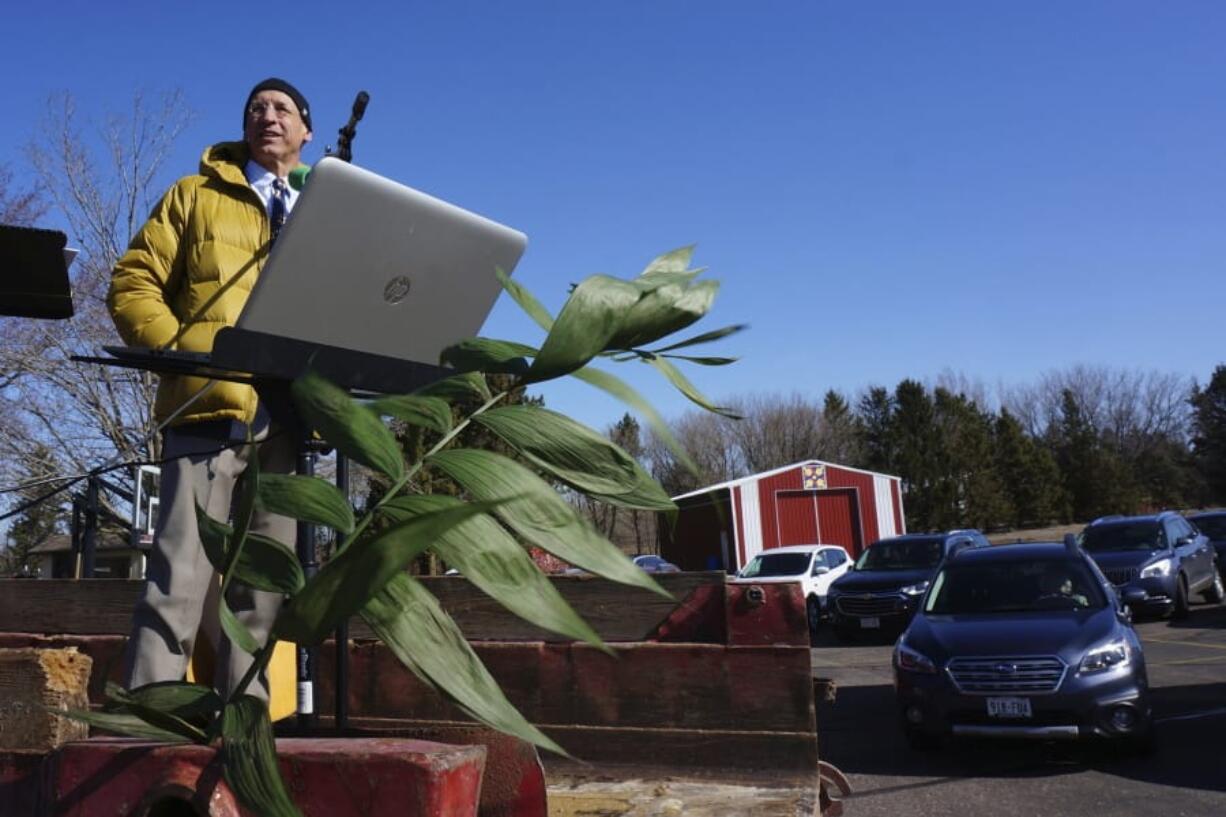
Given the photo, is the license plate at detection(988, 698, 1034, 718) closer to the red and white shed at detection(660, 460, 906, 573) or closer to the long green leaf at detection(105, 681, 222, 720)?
the long green leaf at detection(105, 681, 222, 720)

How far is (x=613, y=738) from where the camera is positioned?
1.85 metres

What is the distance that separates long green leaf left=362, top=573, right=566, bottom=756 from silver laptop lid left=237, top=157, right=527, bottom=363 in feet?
3.06

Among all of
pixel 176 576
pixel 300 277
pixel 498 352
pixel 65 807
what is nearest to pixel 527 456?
pixel 498 352

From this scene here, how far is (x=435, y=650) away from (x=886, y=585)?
15221mm

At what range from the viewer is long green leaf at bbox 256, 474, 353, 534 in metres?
0.63

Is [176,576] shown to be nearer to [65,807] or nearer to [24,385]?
[65,807]

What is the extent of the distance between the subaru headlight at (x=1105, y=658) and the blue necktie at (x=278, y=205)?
20.8 ft

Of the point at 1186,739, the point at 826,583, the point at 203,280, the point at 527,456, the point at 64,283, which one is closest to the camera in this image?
the point at 527,456

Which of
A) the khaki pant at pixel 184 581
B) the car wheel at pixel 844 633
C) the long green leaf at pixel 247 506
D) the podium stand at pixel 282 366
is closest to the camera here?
the long green leaf at pixel 247 506

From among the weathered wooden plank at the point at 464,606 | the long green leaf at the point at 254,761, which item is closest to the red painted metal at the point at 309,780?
the long green leaf at the point at 254,761

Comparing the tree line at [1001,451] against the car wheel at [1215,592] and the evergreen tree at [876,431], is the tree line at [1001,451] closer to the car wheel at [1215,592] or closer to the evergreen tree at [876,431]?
the evergreen tree at [876,431]

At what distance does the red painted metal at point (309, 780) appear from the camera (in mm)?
835

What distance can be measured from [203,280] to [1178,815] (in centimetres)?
565

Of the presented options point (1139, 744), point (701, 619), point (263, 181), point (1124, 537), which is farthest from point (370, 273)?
point (1124, 537)
